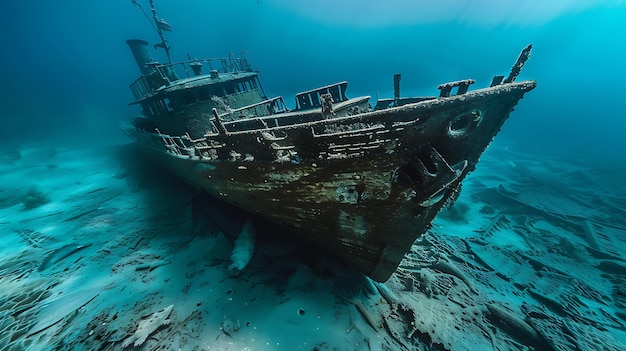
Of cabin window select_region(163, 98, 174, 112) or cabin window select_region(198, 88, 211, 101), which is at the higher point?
cabin window select_region(198, 88, 211, 101)

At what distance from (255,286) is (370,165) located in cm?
449

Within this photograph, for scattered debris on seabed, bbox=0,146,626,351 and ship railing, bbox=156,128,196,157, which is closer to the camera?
scattered debris on seabed, bbox=0,146,626,351

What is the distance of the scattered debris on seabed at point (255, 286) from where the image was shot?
16.3 feet

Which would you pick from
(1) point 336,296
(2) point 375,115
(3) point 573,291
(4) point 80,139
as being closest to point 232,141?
(2) point 375,115

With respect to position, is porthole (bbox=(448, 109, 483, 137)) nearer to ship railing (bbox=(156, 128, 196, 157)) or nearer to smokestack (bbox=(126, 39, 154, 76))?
ship railing (bbox=(156, 128, 196, 157))

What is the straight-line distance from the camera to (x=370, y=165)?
359 cm

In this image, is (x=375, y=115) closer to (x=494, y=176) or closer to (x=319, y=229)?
(x=319, y=229)

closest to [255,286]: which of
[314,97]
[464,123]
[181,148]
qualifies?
[181,148]

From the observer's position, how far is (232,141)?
491 cm

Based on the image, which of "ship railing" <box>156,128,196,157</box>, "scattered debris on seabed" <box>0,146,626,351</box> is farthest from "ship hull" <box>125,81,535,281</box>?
"ship railing" <box>156,128,196,157</box>

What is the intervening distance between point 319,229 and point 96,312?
5.84 m

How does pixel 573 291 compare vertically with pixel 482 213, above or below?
above

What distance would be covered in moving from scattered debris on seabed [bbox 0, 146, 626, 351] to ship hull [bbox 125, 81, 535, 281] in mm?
1437

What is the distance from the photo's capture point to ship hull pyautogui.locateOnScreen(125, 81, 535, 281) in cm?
318
